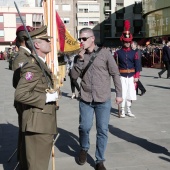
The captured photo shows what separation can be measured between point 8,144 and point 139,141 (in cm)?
216

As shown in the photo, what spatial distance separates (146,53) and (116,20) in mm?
42120

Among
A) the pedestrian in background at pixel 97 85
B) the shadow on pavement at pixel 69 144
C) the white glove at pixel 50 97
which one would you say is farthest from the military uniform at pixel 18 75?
the shadow on pavement at pixel 69 144

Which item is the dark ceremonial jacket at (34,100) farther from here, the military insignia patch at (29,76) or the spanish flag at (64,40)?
the spanish flag at (64,40)

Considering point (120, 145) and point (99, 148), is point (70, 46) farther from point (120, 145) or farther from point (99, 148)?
point (99, 148)

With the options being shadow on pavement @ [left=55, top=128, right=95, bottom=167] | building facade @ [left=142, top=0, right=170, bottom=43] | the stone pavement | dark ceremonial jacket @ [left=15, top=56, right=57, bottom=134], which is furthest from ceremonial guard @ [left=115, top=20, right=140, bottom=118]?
building facade @ [left=142, top=0, right=170, bottom=43]

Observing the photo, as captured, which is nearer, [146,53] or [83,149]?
[83,149]

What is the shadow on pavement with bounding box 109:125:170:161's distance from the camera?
5398mm

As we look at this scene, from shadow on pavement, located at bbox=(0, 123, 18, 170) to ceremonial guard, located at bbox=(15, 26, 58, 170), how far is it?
143cm

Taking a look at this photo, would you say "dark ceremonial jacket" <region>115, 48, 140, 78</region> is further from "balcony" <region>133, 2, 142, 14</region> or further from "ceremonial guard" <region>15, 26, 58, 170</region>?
"balcony" <region>133, 2, 142, 14</region>

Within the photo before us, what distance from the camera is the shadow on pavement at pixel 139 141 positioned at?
5398 mm

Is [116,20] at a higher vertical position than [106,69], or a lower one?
higher

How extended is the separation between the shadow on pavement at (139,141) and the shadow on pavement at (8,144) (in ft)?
5.90

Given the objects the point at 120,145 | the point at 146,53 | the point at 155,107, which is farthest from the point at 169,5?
the point at 120,145

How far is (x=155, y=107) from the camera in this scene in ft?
30.5
